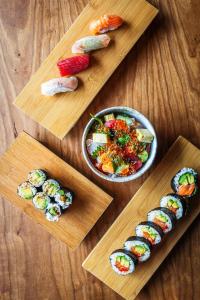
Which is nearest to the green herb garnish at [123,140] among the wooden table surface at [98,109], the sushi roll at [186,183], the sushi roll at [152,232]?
the wooden table surface at [98,109]

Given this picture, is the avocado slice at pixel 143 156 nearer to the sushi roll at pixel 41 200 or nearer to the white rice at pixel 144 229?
the white rice at pixel 144 229

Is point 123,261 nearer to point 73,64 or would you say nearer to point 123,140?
point 123,140

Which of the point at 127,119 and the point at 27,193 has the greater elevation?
the point at 127,119

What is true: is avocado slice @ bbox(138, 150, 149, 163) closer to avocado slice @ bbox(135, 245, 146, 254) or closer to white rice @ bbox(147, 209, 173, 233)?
white rice @ bbox(147, 209, 173, 233)

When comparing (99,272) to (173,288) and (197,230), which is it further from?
(197,230)

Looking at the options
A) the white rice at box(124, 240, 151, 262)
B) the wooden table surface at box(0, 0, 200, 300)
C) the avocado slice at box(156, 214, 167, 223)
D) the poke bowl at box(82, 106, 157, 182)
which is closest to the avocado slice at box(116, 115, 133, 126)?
the poke bowl at box(82, 106, 157, 182)

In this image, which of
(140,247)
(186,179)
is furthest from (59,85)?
(140,247)
